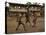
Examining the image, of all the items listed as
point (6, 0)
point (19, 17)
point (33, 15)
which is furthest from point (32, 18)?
point (6, 0)

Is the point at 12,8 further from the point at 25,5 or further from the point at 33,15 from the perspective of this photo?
the point at 33,15

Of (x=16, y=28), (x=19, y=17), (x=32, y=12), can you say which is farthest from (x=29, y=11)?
(x=16, y=28)

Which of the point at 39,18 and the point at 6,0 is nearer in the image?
the point at 6,0

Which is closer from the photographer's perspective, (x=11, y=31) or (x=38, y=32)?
(x=11, y=31)

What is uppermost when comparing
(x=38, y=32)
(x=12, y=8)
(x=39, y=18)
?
(x=12, y=8)

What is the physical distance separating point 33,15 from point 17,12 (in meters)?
0.23

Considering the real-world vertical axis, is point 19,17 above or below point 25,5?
below

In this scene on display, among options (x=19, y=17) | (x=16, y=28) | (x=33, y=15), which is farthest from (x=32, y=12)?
(x=16, y=28)

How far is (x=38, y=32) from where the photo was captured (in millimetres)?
1169

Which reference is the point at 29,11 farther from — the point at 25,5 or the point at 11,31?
the point at 11,31

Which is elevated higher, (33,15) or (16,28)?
(33,15)

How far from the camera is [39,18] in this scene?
1.19 meters

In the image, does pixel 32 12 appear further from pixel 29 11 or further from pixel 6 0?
pixel 6 0

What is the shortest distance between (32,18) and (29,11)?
0.34 ft
